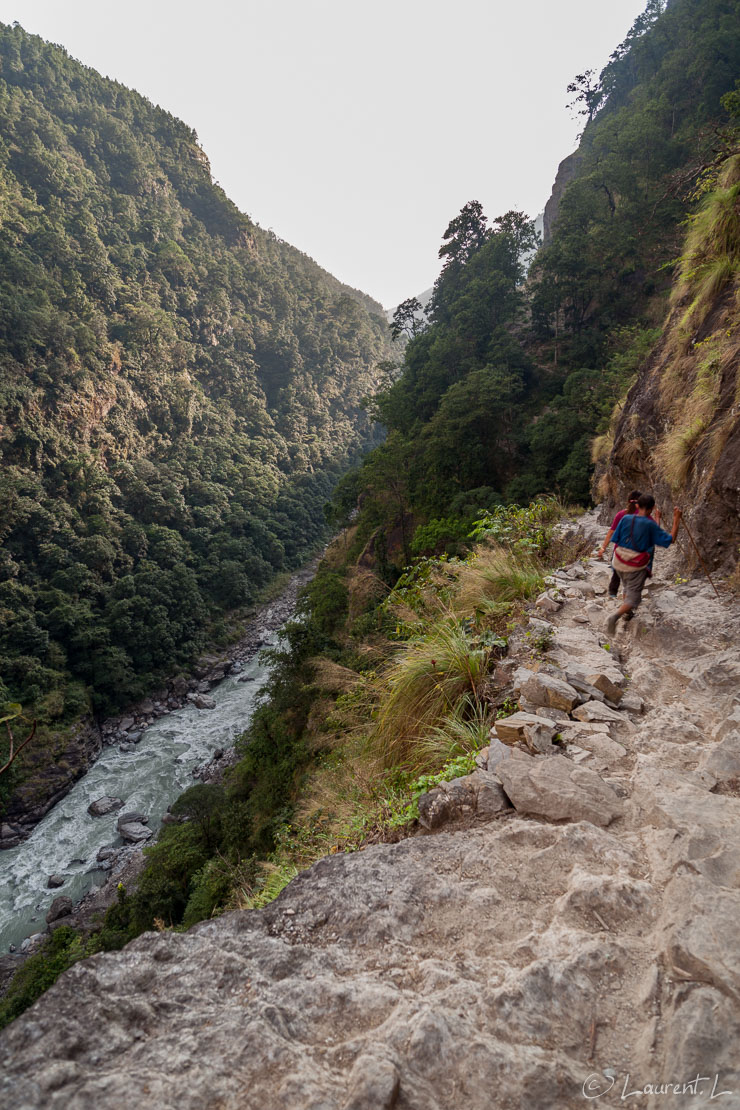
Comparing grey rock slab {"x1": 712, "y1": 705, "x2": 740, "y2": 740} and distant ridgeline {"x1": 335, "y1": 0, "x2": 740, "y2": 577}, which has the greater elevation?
distant ridgeline {"x1": 335, "y1": 0, "x2": 740, "y2": 577}

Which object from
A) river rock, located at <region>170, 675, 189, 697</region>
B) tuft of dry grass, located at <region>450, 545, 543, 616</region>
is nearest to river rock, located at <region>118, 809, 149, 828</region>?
river rock, located at <region>170, 675, 189, 697</region>

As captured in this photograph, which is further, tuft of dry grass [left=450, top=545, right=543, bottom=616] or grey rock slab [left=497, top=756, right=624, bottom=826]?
tuft of dry grass [left=450, top=545, right=543, bottom=616]

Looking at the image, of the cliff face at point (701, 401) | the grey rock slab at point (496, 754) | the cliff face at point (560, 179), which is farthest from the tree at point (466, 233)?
the grey rock slab at point (496, 754)

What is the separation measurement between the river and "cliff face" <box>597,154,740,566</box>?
16151 millimetres

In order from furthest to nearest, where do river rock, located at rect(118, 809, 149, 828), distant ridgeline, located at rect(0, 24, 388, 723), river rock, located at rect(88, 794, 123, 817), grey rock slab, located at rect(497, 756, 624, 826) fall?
→ 1. distant ridgeline, located at rect(0, 24, 388, 723)
2. river rock, located at rect(88, 794, 123, 817)
3. river rock, located at rect(118, 809, 149, 828)
4. grey rock slab, located at rect(497, 756, 624, 826)

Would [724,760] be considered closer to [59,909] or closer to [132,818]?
[59,909]

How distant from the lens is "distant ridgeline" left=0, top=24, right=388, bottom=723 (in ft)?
82.1

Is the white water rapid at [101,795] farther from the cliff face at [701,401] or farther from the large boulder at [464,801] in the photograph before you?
the cliff face at [701,401]

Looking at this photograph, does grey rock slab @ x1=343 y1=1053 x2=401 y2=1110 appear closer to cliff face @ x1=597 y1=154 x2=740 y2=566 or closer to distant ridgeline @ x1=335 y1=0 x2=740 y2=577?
cliff face @ x1=597 y1=154 x2=740 y2=566

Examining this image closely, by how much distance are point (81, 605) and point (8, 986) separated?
17251mm

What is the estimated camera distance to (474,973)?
142cm

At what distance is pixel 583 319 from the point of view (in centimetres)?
2198

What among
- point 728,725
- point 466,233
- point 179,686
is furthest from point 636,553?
point 466,233

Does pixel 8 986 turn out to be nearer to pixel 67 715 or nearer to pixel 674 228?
pixel 67 715
